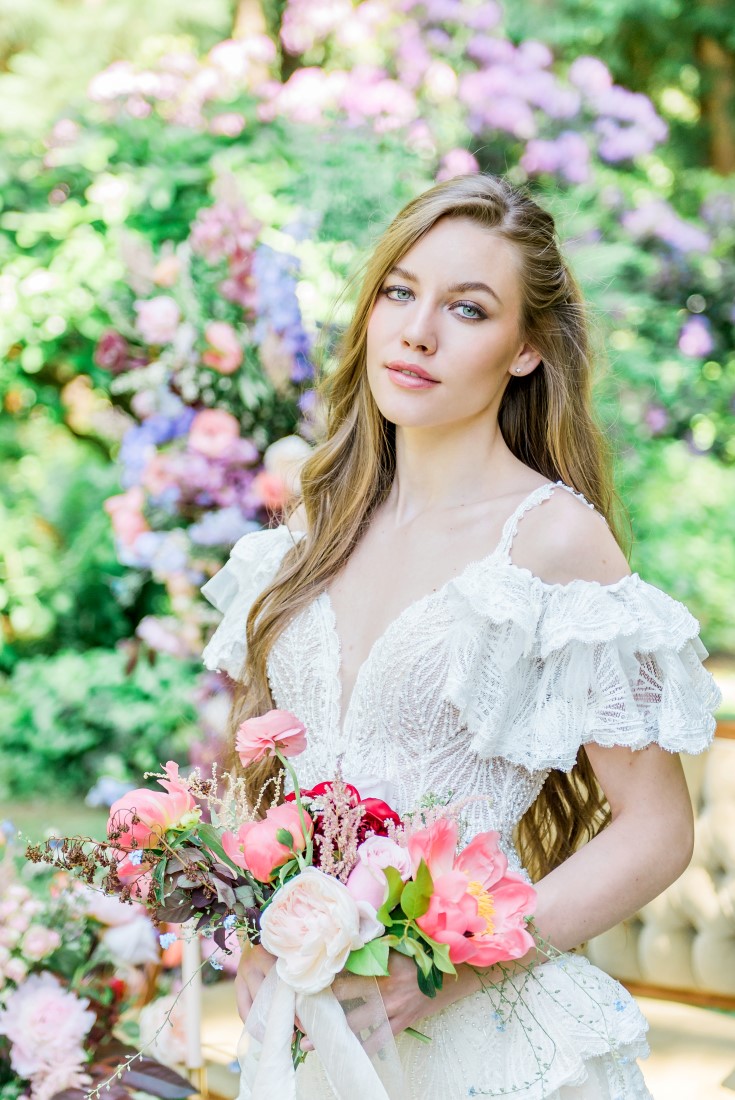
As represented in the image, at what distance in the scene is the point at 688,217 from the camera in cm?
694

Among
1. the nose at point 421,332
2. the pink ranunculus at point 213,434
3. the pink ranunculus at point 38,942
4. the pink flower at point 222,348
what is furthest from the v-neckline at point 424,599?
the pink flower at point 222,348

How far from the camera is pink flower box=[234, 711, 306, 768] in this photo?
4.71 feet

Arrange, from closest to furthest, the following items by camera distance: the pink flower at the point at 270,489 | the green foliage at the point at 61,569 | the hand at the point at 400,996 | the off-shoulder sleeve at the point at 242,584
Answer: the hand at the point at 400,996 → the off-shoulder sleeve at the point at 242,584 → the pink flower at the point at 270,489 → the green foliage at the point at 61,569

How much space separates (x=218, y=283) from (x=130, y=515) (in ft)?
2.49

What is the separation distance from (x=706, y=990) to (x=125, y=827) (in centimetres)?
195

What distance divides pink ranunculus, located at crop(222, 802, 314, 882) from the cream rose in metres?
0.05

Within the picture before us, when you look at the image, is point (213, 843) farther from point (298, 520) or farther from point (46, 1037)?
point (46, 1037)

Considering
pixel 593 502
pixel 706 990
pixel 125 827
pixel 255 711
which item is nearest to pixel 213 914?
pixel 125 827

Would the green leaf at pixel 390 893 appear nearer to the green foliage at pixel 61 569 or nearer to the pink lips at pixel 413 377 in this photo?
the pink lips at pixel 413 377

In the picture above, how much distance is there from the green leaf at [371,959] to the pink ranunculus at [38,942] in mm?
1236

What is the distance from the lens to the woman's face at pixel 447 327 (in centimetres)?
178

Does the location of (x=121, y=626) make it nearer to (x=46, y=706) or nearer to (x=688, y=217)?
(x=46, y=706)

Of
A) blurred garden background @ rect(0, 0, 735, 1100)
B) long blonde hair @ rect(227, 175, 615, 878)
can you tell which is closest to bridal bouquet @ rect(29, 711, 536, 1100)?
long blonde hair @ rect(227, 175, 615, 878)

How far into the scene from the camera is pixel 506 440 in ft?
6.57
